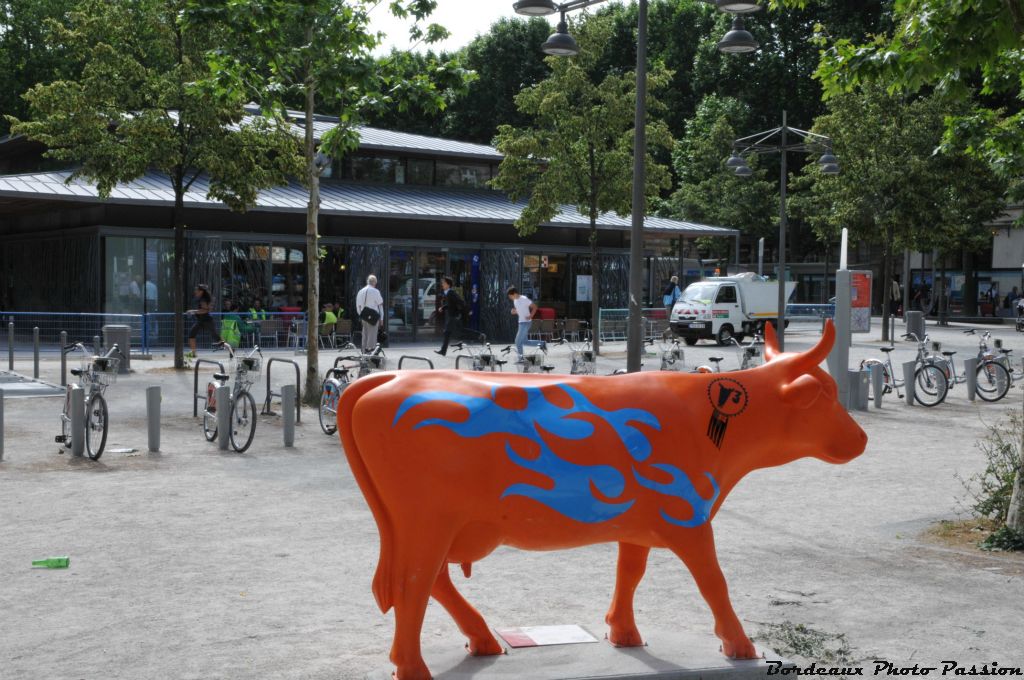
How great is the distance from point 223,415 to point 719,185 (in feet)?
130

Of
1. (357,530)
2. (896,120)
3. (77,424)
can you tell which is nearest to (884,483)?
(357,530)

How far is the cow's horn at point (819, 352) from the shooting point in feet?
15.2

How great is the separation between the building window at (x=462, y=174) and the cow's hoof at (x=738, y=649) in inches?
1280

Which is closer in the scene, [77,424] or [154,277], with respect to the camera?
[77,424]

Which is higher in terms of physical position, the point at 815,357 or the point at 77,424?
the point at 815,357

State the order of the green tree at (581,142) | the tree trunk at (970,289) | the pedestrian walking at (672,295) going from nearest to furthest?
the green tree at (581,142) < the pedestrian walking at (672,295) < the tree trunk at (970,289)

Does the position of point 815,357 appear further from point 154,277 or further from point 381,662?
point 154,277

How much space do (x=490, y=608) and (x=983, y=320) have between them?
45710mm

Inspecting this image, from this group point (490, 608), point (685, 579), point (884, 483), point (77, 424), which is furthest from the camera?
point (77, 424)

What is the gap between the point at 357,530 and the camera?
839cm

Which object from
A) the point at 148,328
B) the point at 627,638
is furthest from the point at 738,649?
the point at 148,328

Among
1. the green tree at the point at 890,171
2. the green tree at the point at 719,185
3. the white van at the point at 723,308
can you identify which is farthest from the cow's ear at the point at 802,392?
the green tree at the point at 719,185

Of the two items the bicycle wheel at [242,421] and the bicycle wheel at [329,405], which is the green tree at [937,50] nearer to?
the bicycle wheel at [329,405]

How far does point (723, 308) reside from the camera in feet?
101
